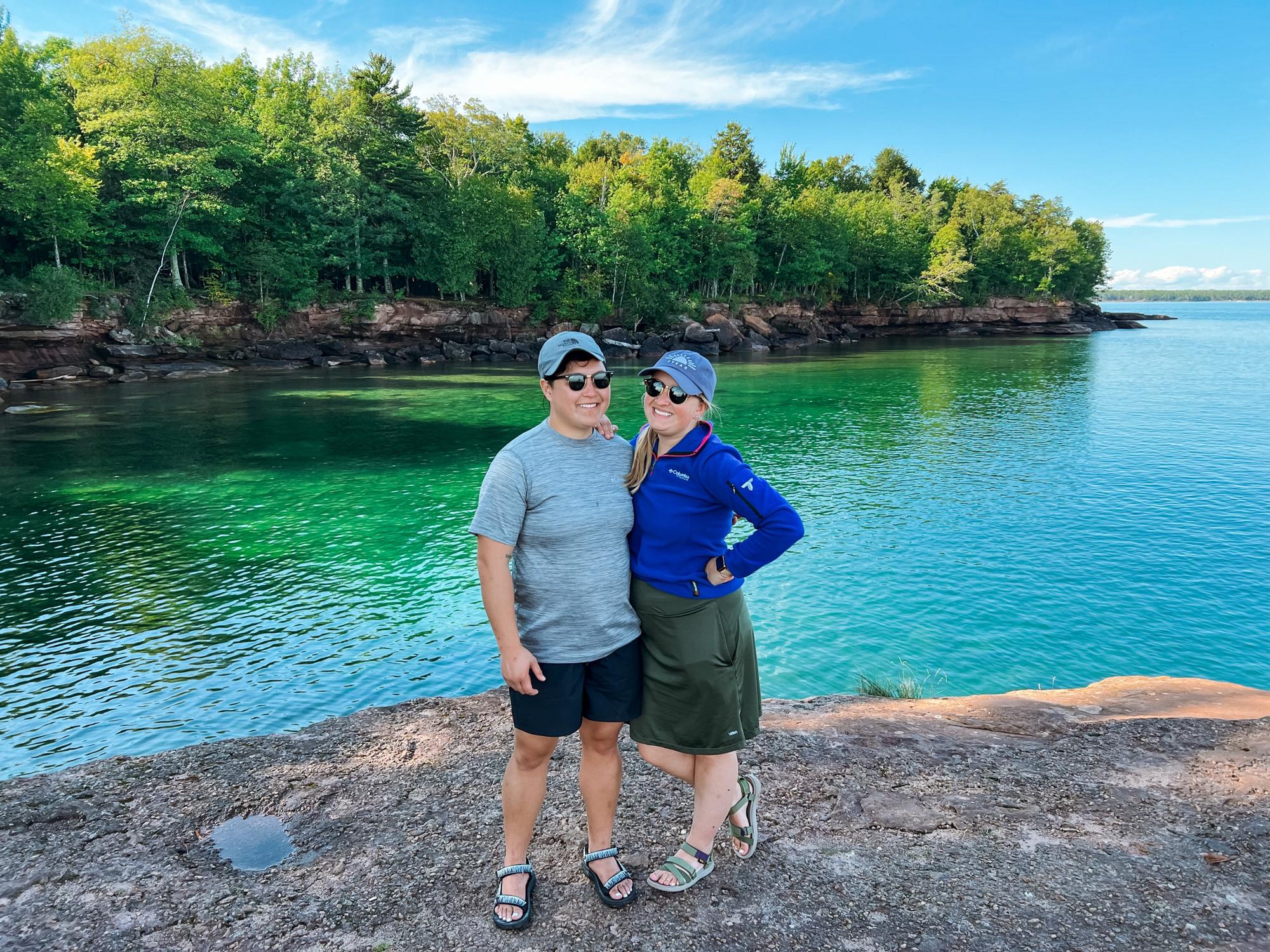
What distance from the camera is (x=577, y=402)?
10.3ft

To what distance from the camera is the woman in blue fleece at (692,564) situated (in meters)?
3.13

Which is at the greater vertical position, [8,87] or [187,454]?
[8,87]

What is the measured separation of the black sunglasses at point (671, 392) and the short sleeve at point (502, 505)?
63 cm

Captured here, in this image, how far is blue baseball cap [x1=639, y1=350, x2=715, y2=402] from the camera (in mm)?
3131

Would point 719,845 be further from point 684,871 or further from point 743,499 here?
point 743,499

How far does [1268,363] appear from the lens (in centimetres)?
4956

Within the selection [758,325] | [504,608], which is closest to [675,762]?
[504,608]

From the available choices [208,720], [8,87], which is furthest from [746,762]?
[8,87]

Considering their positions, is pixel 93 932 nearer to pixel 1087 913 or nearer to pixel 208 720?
pixel 1087 913

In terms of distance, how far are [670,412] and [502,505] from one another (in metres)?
0.79

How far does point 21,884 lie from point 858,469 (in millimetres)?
18903

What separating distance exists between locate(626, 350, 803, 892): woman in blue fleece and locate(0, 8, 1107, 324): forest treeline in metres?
39.8

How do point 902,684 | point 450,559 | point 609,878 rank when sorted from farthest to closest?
1. point 450,559
2. point 902,684
3. point 609,878

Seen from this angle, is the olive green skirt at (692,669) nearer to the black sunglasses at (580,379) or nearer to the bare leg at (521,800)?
the bare leg at (521,800)
